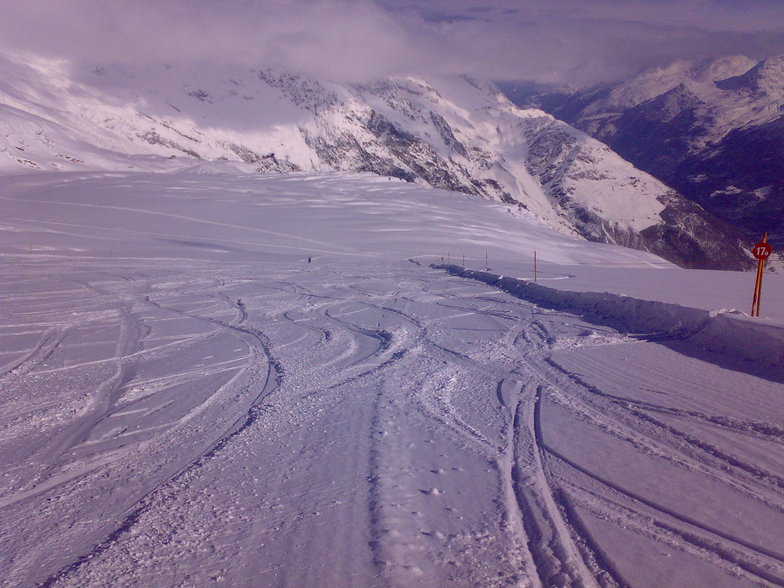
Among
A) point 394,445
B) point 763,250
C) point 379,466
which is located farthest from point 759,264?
point 379,466

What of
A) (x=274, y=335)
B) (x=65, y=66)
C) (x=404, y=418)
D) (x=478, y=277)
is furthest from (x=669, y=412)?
(x=65, y=66)

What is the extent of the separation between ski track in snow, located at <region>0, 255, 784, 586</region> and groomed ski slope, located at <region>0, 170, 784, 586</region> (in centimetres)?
2

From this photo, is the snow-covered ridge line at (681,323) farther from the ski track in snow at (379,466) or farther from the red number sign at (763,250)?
the red number sign at (763,250)

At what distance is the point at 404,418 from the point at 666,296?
28.3 ft

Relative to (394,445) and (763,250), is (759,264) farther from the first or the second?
(394,445)

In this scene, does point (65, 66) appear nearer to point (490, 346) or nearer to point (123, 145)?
point (123, 145)

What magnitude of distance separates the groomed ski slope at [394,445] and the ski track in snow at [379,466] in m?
0.02

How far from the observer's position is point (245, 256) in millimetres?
31547

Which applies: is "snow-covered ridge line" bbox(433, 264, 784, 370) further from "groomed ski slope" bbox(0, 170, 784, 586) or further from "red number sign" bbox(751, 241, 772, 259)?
"red number sign" bbox(751, 241, 772, 259)

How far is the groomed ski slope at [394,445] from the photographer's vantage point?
3191 mm

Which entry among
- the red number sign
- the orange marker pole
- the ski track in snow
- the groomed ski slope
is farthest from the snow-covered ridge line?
the red number sign

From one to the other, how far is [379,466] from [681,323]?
21.7 feet

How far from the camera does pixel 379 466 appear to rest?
14.4ft

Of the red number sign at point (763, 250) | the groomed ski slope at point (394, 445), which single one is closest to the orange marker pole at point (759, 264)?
the red number sign at point (763, 250)
